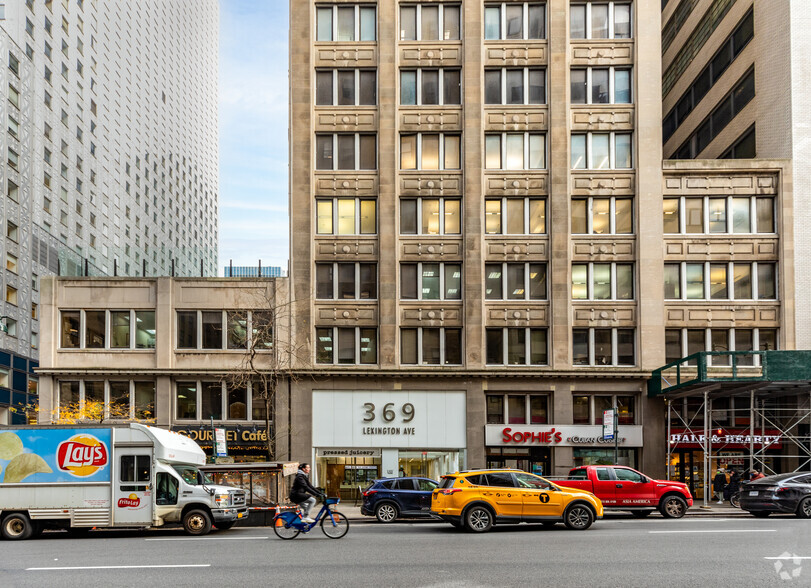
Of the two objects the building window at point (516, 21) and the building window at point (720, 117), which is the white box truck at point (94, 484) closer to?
the building window at point (516, 21)

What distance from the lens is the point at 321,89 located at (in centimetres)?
3862

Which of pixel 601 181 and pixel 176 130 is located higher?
pixel 176 130

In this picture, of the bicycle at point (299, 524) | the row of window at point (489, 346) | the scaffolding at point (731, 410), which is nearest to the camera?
the bicycle at point (299, 524)

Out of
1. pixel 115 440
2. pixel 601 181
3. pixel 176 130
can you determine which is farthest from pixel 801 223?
pixel 176 130

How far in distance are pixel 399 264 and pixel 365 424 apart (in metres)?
7.44

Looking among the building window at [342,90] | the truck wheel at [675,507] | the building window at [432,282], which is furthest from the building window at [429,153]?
the truck wheel at [675,507]

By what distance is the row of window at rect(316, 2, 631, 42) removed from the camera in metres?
38.5

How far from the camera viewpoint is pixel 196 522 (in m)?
21.2

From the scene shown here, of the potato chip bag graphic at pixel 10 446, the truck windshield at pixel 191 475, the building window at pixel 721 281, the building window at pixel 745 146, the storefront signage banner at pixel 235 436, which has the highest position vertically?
the building window at pixel 745 146

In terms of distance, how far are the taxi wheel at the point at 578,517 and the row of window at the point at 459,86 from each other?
75.5 feet

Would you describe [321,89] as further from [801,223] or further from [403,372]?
[801,223]

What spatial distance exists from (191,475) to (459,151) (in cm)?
2160

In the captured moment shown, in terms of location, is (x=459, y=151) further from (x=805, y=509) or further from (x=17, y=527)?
(x=17, y=527)

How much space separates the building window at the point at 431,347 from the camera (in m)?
37.1
